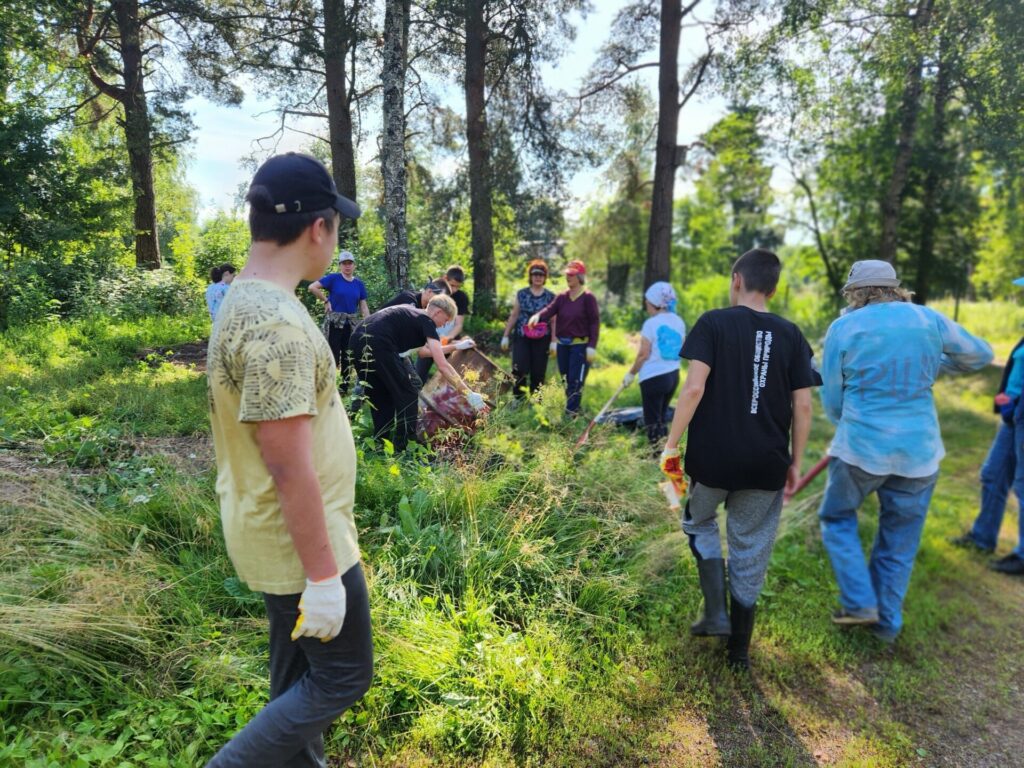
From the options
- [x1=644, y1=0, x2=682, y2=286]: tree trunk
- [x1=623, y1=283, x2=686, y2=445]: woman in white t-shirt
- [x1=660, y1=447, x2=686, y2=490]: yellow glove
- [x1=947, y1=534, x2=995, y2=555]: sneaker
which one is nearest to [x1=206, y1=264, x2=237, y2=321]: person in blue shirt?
[x1=623, y1=283, x2=686, y2=445]: woman in white t-shirt

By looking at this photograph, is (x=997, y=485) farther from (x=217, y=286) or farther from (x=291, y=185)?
(x=217, y=286)

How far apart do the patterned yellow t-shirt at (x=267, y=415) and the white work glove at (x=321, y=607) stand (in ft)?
0.29

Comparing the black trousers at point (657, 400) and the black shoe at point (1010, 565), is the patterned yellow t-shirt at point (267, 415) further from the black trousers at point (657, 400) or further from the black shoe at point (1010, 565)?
the black shoe at point (1010, 565)

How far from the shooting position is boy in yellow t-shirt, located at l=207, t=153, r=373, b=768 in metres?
1.35

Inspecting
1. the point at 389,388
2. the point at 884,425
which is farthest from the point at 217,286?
the point at 884,425

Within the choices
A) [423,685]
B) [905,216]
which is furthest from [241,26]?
[905,216]

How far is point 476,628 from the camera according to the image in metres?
2.75

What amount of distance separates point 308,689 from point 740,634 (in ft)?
7.05

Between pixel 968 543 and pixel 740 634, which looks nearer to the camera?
pixel 740 634

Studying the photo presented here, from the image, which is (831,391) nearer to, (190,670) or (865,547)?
(865,547)

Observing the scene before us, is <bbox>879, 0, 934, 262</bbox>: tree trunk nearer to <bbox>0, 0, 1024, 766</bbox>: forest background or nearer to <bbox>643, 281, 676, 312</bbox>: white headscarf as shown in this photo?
<bbox>0, 0, 1024, 766</bbox>: forest background

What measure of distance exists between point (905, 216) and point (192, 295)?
20425 millimetres

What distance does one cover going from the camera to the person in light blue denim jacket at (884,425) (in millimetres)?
3109

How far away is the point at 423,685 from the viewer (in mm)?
2457
